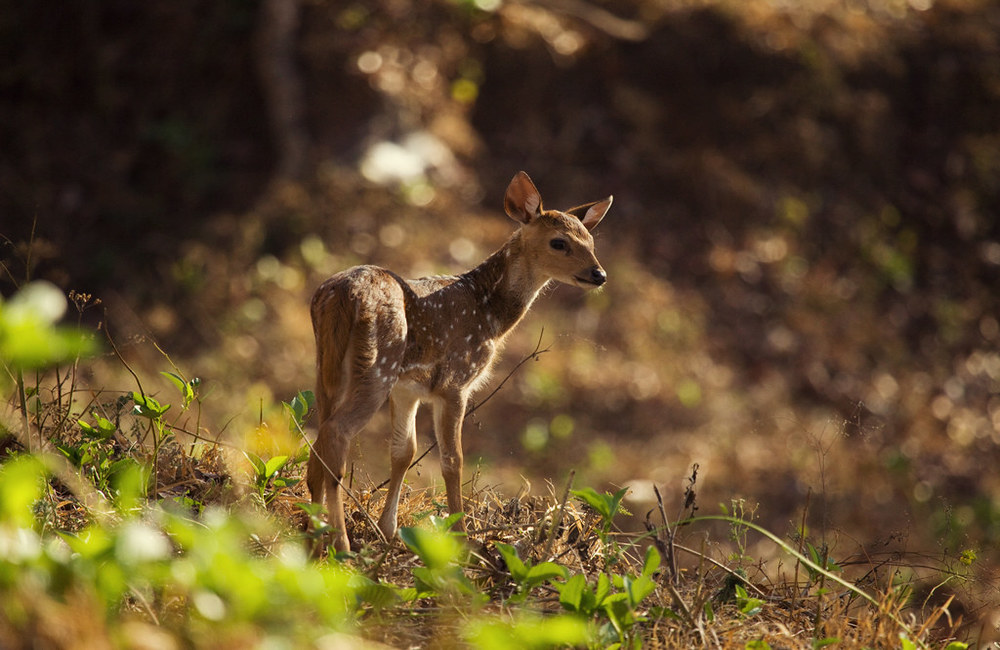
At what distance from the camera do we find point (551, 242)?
5.30 metres

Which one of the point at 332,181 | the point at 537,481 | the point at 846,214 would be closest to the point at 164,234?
the point at 332,181

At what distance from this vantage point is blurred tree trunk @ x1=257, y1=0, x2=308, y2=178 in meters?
11.5

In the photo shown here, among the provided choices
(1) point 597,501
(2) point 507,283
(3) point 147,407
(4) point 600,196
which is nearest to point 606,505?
(1) point 597,501

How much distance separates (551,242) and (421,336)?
1.05m

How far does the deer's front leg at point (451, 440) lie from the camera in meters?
4.36

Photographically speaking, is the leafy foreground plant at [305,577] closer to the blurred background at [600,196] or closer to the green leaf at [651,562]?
the green leaf at [651,562]

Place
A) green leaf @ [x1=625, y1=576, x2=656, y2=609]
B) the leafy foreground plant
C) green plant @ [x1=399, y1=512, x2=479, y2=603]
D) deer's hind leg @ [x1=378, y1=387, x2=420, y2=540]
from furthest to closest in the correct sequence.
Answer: deer's hind leg @ [x1=378, y1=387, x2=420, y2=540] → green leaf @ [x1=625, y1=576, x2=656, y2=609] → green plant @ [x1=399, y1=512, x2=479, y2=603] → the leafy foreground plant

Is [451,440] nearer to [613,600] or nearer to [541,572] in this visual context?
[541,572]

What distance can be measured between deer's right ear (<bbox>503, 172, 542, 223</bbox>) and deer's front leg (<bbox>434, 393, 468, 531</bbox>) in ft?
3.90

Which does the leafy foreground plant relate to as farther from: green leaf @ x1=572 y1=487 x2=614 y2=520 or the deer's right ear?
the deer's right ear

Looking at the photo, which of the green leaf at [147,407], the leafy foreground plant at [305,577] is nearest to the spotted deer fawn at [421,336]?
the leafy foreground plant at [305,577]

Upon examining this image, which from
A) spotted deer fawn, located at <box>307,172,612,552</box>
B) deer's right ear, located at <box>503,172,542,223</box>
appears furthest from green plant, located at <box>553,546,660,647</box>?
deer's right ear, located at <box>503,172,542,223</box>

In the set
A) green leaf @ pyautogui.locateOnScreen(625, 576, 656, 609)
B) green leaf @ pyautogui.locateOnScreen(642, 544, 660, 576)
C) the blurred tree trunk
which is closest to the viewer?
green leaf @ pyautogui.locateOnScreen(625, 576, 656, 609)

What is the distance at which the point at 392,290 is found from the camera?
14.7ft
